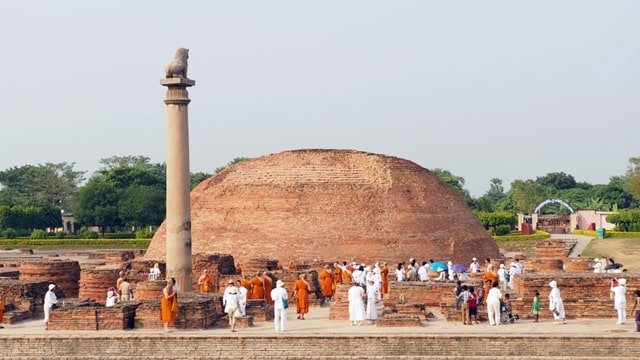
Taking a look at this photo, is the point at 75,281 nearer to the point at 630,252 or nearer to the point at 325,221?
the point at 325,221

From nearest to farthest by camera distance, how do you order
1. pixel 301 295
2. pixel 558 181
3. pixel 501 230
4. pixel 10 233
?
pixel 301 295, pixel 501 230, pixel 10 233, pixel 558 181

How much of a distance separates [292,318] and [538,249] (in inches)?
583

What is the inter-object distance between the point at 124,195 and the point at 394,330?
44.0 m

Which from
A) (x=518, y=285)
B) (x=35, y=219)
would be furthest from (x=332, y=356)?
(x=35, y=219)

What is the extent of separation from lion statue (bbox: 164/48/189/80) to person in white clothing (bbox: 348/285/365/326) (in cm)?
562

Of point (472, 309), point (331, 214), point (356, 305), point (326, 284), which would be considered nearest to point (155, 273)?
point (326, 284)

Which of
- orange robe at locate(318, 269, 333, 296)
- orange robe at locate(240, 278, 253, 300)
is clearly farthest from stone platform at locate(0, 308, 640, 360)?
orange robe at locate(318, 269, 333, 296)

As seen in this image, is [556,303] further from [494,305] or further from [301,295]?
[301,295]

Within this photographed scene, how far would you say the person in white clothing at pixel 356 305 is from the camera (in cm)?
1566

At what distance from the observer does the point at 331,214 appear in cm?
2741

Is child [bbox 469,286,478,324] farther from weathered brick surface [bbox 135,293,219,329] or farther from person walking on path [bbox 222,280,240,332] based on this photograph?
weathered brick surface [bbox 135,293,219,329]

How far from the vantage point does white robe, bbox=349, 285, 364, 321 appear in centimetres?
1566

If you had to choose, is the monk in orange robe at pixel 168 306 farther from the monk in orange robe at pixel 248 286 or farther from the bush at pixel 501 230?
the bush at pixel 501 230

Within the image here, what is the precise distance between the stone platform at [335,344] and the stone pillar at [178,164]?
11.1 feet
